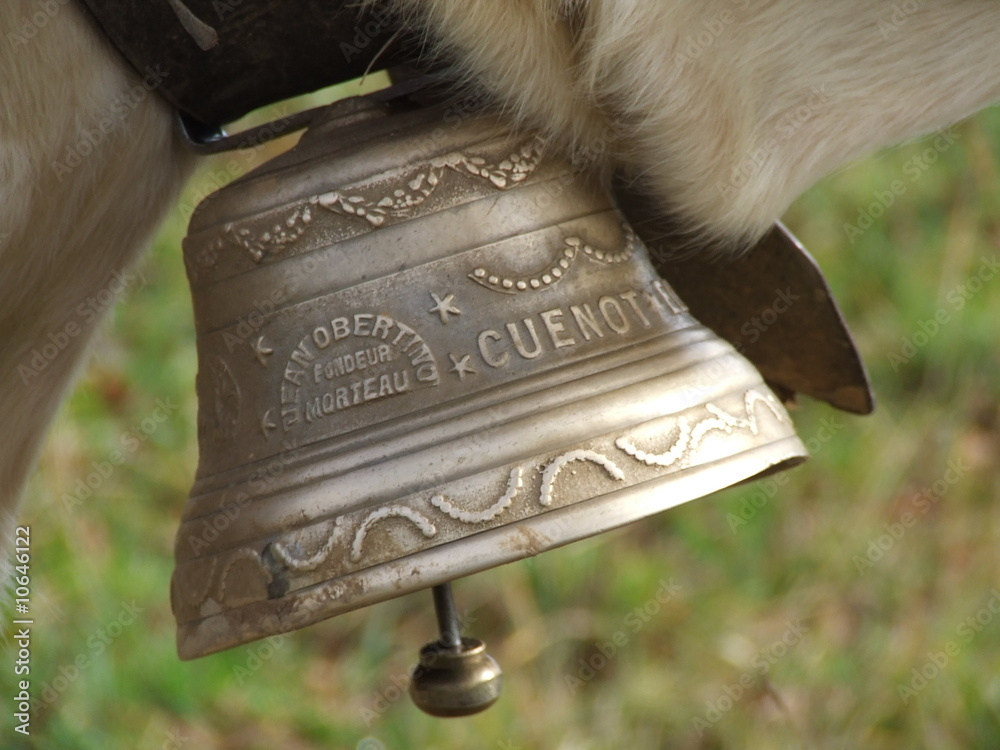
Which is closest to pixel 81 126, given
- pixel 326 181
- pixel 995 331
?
pixel 326 181

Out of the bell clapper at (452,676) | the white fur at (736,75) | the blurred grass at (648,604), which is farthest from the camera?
the blurred grass at (648,604)

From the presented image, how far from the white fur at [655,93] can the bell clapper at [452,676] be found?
28 cm

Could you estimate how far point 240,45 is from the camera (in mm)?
625

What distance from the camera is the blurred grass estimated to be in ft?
4.90

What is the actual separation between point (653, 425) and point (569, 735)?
0.99 meters

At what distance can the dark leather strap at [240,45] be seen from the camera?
609 millimetres

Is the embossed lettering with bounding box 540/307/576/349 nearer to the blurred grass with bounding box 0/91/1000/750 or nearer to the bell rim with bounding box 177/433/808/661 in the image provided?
the bell rim with bounding box 177/433/808/661

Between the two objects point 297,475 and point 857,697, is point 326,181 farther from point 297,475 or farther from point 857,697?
point 857,697

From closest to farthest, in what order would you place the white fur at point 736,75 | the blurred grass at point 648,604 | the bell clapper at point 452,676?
1. the white fur at point 736,75
2. the bell clapper at point 452,676
3. the blurred grass at point 648,604

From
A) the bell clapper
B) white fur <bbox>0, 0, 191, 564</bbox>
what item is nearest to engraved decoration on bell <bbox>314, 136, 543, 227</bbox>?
white fur <bbox>0, 0, 191, 564</bbox>

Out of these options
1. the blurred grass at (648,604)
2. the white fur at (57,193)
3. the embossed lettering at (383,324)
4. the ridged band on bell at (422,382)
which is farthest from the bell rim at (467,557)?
the blurred grass at (648,604)

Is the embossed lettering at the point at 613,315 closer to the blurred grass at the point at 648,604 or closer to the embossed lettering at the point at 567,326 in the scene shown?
the embossed lettering at the point at 567,326

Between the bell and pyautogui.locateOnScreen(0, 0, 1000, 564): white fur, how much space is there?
4 centimetres

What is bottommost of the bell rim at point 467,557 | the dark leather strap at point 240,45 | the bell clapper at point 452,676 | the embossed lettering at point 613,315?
the bell clapper at point 452,676
